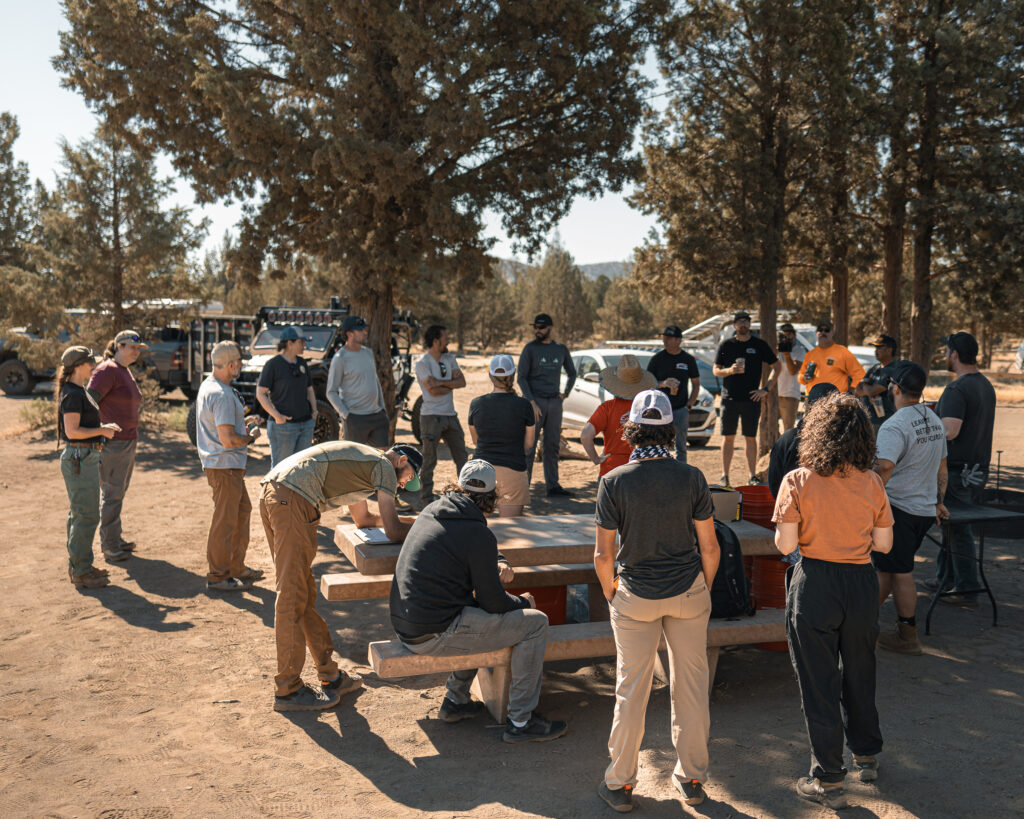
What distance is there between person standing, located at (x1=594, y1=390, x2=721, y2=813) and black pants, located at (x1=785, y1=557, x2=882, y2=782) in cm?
44

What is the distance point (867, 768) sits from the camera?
12.7 feet

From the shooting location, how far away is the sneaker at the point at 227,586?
675 cm

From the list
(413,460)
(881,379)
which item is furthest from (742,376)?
(413,460)

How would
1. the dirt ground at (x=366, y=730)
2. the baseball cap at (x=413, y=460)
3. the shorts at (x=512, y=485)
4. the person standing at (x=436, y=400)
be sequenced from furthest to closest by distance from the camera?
the person standing at (x=436, y=400) < the shorts at (x=512, y=485) < the baseball cap at (x=413, y=460) < the dirt ground at (x=366, y=730)

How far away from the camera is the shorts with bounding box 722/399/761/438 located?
974 cm

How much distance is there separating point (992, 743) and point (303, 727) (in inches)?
141

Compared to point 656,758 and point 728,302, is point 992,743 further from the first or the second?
point 728,302

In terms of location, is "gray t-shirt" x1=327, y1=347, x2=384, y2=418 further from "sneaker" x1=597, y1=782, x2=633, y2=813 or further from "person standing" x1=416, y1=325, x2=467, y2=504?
"sneaker" x1=597, y1=782, x2=633, y2=813

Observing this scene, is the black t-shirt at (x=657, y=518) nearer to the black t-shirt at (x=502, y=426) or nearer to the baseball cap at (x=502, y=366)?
the black t-shirt at (x=502, y=426)

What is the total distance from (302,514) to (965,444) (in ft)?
16.3

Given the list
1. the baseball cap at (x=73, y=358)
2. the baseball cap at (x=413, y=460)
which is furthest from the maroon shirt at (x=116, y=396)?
the baseball cap at (x=413, y=460)

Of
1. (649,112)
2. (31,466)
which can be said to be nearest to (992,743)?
(649,112)

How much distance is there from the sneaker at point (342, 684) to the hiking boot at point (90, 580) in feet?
9.69

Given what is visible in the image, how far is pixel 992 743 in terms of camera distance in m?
4.23
